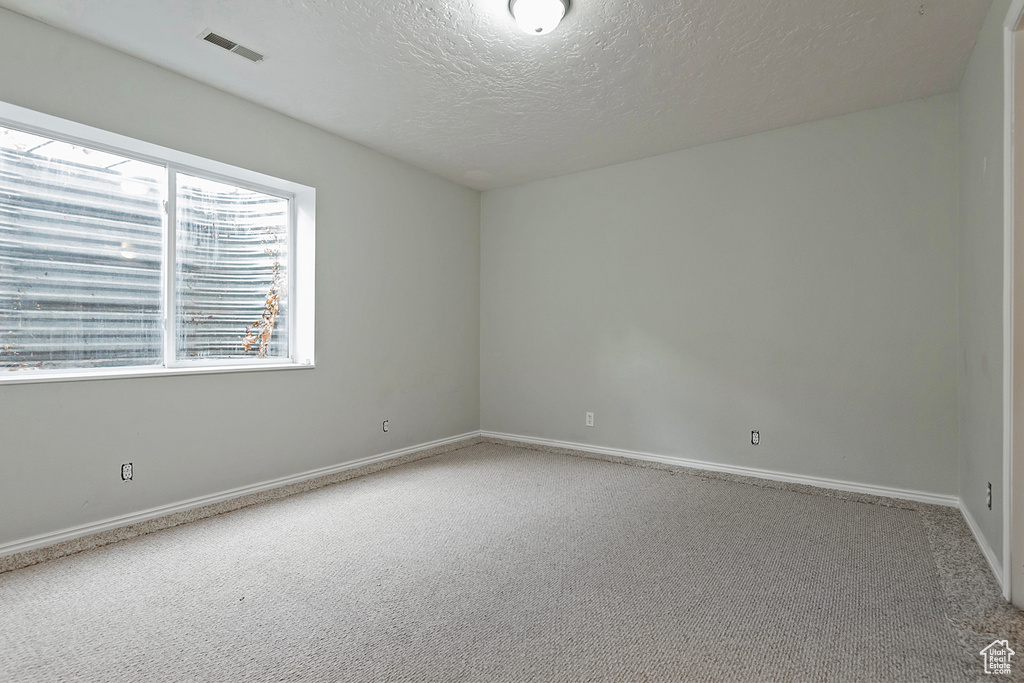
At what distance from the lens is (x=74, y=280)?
9.32 ft

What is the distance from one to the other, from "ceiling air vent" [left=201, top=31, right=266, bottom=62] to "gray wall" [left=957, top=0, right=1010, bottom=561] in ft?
11.5

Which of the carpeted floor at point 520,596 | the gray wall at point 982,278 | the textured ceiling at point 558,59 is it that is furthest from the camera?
the textured ceiling at point 558,59

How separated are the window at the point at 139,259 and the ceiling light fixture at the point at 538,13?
83.9 inches

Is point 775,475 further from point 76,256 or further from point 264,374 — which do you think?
point 76,256

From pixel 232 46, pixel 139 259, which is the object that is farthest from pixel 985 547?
pixel 139 259

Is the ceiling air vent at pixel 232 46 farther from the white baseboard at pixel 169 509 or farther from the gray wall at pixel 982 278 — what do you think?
the gray wall at pixel 982 278

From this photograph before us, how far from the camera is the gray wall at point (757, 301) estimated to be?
3.33m

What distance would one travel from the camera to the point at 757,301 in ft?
12.8

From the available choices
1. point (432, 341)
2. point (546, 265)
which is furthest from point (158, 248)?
point (546, 265)

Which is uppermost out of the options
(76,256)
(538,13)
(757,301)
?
(538,13)

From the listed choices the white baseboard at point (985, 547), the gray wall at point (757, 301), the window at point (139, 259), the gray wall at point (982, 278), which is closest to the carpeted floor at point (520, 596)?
the white baseboard at point (985, 547)

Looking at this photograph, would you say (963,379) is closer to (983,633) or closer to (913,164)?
(913,164)

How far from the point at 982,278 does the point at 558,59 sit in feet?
7.96

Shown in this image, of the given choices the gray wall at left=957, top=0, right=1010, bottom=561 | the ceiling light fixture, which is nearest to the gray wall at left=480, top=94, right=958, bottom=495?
the gray wall at left=957, top=0, right=1010, bottom=561
